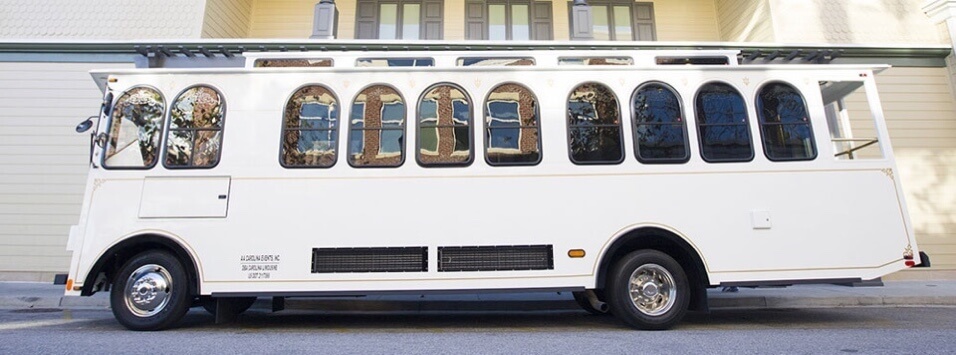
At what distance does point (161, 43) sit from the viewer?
9.96 meters

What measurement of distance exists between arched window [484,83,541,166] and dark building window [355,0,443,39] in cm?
813

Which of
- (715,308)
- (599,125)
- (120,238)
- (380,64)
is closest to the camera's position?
(120,238)

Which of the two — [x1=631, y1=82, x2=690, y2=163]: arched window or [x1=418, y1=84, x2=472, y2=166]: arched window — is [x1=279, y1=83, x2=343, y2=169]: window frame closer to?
[x1=418, y1=84, x2=472, y2=166]: arched window

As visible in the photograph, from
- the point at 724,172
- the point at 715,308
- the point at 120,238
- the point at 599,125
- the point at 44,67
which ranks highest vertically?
the point at 44,67

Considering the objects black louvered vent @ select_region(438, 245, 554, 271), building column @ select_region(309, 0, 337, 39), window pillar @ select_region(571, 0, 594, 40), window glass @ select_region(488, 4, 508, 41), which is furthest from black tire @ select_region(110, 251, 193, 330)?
window glass @ select_region(488, 4, 508, 41)

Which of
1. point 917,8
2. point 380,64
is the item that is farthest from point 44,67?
point 917,8

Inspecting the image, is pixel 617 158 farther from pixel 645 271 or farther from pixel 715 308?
pixel 715 308

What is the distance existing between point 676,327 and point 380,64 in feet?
14.3

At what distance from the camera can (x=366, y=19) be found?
13.0m

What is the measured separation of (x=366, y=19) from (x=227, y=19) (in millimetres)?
3328

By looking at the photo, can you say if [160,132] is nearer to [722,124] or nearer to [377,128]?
[377,128]

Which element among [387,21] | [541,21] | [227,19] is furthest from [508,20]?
[227,19]

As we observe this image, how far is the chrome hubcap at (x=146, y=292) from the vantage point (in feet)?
16.4

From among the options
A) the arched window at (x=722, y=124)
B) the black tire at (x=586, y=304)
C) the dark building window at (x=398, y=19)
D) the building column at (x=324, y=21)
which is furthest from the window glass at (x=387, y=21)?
the arched window at (x=722, y=124)
